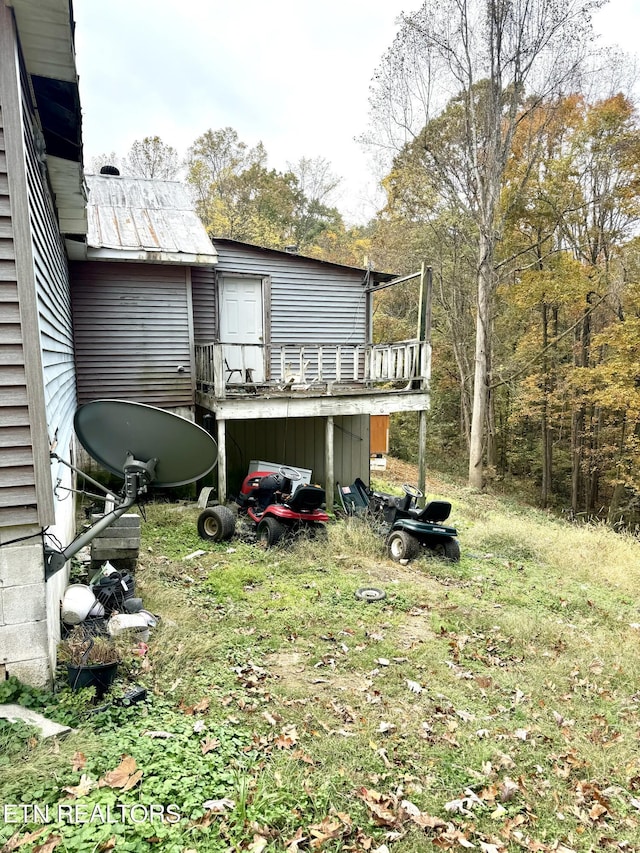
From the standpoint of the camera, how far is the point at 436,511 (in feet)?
22.5

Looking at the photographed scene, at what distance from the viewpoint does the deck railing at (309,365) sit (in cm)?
919

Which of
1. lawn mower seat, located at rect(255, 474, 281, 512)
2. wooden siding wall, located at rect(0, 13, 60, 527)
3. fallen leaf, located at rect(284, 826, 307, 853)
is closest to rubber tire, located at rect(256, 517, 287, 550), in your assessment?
lawn mower seat, located at rect(255, 474, 281, 512)

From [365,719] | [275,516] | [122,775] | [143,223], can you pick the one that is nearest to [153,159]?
[143,223]

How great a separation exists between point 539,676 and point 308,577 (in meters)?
2.75

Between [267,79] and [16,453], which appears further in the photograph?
[267,79]

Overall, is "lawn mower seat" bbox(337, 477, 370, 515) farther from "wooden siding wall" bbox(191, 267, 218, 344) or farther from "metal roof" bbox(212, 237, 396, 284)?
"metal roof" bbox(212, 237, 396, 284)

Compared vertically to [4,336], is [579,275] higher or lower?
higher

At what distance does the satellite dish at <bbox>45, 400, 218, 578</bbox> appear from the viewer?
3309 millimetres

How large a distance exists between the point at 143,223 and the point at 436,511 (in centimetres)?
740

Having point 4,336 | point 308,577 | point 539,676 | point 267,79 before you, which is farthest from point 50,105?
point 267,79

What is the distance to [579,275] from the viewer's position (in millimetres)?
15469

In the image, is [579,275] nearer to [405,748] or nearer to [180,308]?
[180,308]

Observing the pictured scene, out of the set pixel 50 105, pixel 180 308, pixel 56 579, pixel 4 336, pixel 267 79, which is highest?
pixel 267 79

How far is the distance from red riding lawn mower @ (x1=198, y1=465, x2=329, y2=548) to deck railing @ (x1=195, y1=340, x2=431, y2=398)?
6.40 ft
